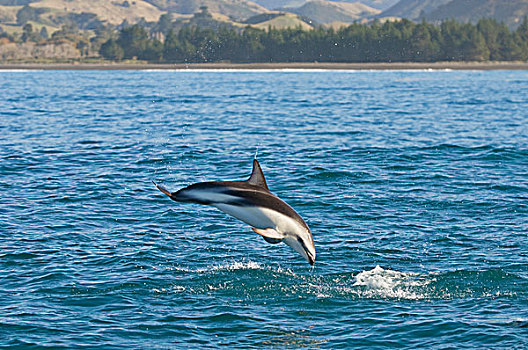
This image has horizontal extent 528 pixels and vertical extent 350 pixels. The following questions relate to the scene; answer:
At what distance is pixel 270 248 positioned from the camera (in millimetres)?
20156

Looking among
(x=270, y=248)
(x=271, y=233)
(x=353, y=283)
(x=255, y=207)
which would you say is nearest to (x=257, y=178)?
(x=255, y=207)

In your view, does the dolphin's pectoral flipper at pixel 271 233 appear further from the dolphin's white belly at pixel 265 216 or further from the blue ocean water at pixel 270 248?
the blue ocean water at pixel 270 248

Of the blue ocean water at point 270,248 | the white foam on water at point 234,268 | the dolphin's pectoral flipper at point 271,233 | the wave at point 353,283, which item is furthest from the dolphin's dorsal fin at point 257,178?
the white foam on water at point 234,268

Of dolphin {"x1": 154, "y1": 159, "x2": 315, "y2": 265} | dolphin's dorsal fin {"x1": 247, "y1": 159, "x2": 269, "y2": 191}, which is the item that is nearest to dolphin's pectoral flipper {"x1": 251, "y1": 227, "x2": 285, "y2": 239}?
dolphin {"x1": 154, "y1": 159, "x2": 315, "y2": 265}

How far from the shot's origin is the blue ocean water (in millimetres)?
14070

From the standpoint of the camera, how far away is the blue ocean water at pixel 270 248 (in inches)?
554

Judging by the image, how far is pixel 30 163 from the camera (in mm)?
34188

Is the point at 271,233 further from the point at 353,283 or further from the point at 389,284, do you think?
the point at 389,284

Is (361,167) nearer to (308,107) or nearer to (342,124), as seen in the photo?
(342,124)

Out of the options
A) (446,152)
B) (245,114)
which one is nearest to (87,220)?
(446,152)

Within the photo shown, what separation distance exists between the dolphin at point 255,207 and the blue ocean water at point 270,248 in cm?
212

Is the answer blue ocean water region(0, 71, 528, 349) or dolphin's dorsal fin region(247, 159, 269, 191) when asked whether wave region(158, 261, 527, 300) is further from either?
dolphin's dorsal fin region(247, 159, 269, 191)

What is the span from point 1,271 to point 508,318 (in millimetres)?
11634

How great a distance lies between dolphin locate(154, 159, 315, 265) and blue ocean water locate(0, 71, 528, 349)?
212cm
